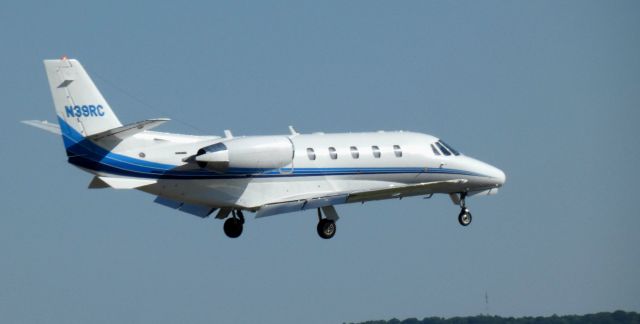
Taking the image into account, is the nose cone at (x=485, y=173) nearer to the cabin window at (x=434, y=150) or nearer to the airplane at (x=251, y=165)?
the airplane at (x=251, y=165)

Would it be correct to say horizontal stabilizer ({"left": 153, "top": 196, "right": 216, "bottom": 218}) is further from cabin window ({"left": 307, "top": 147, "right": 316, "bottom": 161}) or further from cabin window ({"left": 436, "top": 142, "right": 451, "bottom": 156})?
cabin window ({"left": 436, "top": 142, "right": 451, "bottom": 156})

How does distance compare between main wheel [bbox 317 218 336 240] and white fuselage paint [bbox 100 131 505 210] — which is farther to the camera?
main wheel [bbox 317 218 336 240]

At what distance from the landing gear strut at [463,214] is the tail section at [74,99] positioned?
590 inches

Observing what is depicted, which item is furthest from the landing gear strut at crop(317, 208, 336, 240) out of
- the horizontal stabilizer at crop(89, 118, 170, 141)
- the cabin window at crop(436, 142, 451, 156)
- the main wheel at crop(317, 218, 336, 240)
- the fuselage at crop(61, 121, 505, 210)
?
the horizontal stabilizer at crop(89, 118, 170, 141)

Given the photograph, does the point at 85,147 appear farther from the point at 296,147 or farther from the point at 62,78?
the point at 296,147

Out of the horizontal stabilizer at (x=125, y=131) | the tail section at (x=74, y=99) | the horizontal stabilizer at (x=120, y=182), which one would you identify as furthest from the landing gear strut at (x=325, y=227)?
the tail section at (x=74, y=99)

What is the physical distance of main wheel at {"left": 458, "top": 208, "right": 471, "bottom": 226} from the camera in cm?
6412

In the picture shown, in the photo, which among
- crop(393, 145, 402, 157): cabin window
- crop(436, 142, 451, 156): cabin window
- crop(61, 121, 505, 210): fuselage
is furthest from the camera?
crop(436, 142, 451, 156): cabin window

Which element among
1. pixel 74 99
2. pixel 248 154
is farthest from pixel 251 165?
pixel 74 99

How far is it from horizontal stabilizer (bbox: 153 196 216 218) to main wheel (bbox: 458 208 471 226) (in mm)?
9838

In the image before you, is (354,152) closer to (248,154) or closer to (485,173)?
(248,154)

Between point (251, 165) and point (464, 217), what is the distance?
34.6 ft

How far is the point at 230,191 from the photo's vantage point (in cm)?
5747

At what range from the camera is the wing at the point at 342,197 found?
192 ft
